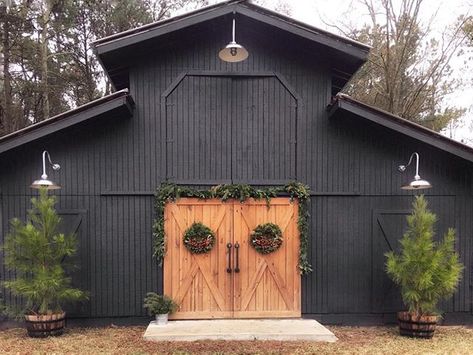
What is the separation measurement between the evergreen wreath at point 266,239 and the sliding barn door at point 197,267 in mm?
464

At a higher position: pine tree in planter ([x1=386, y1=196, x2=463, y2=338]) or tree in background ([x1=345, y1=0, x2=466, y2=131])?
tree in background ([x1=345, y1=0, x2=466, y2=131])

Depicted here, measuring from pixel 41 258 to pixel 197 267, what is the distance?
7.72 ft

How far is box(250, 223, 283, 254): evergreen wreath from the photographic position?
7.38 metres

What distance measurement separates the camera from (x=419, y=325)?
672 cm

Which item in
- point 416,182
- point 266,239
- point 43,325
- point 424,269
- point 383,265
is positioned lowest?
point 43,325

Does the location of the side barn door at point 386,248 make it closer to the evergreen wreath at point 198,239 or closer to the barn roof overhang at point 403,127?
the barn roof overhang at point 403,127

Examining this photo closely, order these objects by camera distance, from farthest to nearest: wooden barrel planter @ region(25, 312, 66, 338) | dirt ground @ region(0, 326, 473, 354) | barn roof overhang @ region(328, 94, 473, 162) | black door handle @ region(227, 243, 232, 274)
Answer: black door handle @ region(227, 243, 232, 274) → barn roof overhang @ region(328, 94, 473, 162) → wooden barrel planter @ region(25, 312, 66, 338) → dirt ground @ region(0, 326, 473, 354)

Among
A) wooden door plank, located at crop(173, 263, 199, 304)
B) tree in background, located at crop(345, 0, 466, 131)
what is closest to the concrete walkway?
wooden door plank, located at crop(173, 263, 199, 304)

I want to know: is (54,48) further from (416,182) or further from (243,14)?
(416,182)

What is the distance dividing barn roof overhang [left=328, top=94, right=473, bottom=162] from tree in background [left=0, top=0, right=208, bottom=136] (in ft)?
39.1

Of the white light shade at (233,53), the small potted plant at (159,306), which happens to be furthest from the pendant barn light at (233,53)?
the small potted plant at (159,306)

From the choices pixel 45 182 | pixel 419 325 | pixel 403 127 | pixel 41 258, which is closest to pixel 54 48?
pixel 45 182

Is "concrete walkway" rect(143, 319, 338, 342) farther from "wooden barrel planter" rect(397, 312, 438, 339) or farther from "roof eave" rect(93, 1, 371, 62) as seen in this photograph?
"roof eave" rect(93, 1, 371, 62)

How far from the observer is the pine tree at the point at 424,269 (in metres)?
6.60
